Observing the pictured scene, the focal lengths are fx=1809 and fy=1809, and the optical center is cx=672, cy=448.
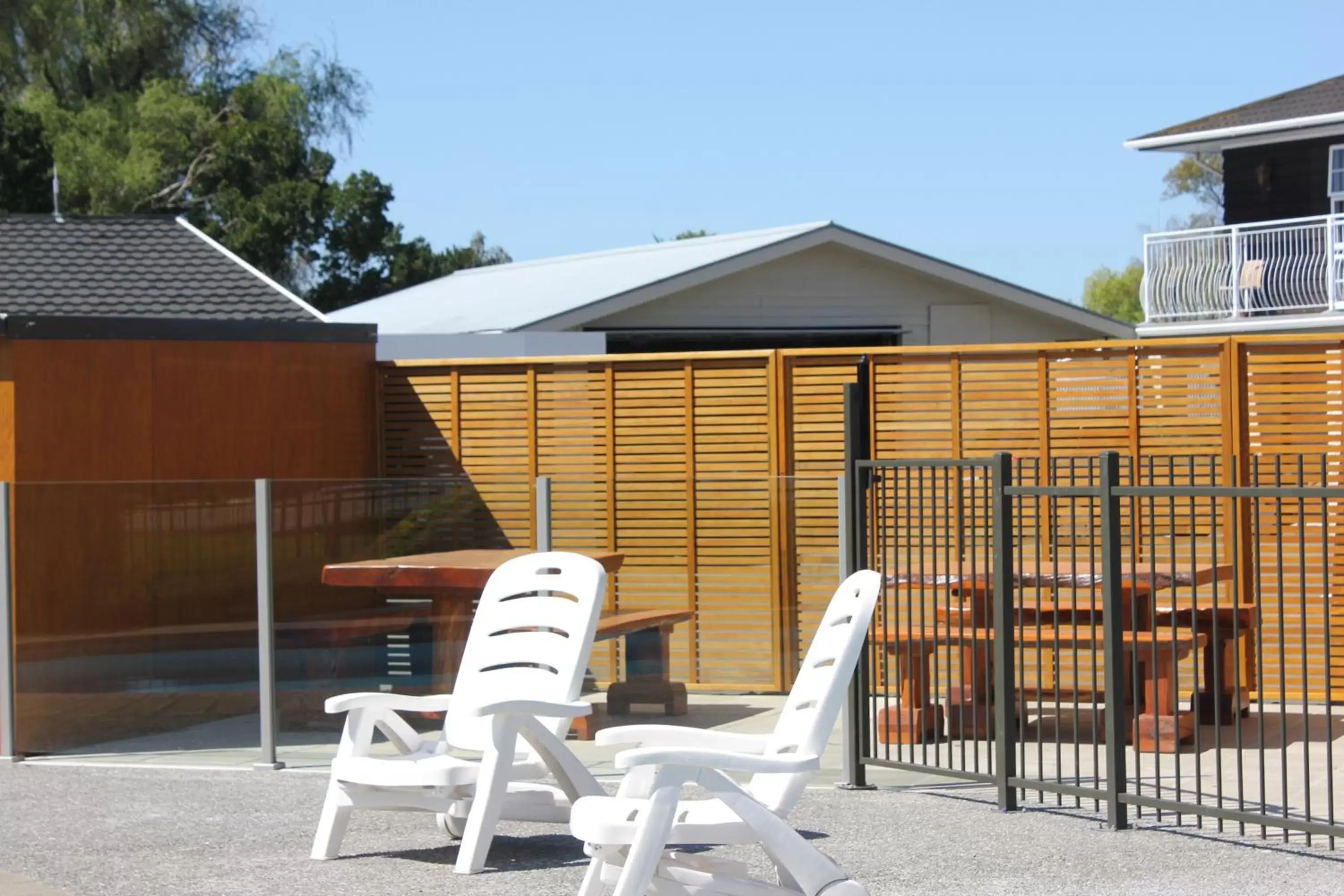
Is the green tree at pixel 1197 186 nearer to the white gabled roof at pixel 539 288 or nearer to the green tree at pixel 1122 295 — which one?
the green tree at pixel 1122 295

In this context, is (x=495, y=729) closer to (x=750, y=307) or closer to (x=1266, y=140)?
(x=750, y=307)

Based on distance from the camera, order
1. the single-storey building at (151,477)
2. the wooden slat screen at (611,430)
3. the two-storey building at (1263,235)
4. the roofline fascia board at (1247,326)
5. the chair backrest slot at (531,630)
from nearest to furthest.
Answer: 1. the chair backrest slot at (531,630)
2. the single-storey building at (151,477)
3. the wooden slat screen at (611,430)
4. the roofline fascia board at (1247,326)
5. the two-storey building at (1263,235)

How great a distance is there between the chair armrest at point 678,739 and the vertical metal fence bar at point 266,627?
12.9 feet

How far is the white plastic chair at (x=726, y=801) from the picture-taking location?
581 centimetres

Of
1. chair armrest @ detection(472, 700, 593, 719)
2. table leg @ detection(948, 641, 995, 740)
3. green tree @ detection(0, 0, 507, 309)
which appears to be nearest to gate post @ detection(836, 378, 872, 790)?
table leg @ detection(948, 641, 995, 740)

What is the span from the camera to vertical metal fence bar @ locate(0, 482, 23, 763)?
35.1 feet

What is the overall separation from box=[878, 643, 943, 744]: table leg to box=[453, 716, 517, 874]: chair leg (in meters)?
2.45

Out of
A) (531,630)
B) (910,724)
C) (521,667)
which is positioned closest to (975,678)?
(910,724)

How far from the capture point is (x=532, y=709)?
6996mm

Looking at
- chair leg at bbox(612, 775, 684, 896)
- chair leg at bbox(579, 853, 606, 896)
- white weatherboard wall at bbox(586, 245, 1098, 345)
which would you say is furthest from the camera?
white weatherboard wall at bbox(586, 245, 1098, 345)

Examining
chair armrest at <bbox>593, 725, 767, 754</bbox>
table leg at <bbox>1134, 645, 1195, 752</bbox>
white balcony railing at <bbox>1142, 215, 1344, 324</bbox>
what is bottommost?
table leg at <bbox>1134, 645, 1195, 752</bbox>

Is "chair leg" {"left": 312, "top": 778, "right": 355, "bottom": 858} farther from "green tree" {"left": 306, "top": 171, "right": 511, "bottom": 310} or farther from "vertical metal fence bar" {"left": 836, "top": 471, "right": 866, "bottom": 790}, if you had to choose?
"green tree" {"left": 306, "top": 171, "right": 511, "bottom": 310}

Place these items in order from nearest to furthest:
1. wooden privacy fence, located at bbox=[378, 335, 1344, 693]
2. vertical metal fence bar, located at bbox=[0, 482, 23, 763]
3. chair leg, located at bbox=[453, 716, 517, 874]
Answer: chair leg, located at bbox=[453, 716, 517, 874] → wooden privacy fence, located at bbox=[378, 335, 1344, 693] → vertical metal fence bar, located at bbox=[0, 482, 23, 763]

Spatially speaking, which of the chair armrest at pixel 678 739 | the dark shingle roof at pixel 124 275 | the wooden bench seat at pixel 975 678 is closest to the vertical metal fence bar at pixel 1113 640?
the wooden bench seat at pixel 975 678
